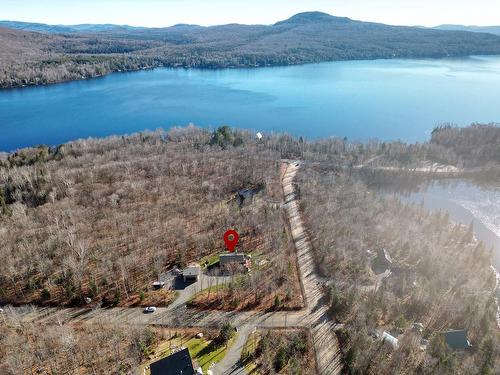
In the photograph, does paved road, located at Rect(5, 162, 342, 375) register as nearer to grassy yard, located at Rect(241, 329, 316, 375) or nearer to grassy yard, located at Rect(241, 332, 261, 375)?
grassy yard, located at Rect(241, 332, 261, 375)

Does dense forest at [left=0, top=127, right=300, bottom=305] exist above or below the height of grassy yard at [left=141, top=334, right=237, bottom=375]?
above

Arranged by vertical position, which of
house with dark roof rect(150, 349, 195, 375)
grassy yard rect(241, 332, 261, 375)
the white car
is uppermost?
house with dark roof rect(150, 349, 195, 375)

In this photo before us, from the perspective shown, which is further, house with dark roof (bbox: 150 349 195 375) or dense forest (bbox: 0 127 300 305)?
dense forest (bbox: 0 127 300 305)

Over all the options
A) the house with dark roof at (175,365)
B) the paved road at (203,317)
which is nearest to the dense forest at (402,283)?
the paved road at (203,317)

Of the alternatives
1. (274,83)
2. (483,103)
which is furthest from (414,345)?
(274,83)

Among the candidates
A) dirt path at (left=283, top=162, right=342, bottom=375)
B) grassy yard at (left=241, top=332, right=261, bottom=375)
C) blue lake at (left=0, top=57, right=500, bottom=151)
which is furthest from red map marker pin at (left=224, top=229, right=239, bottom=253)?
blue lake at (left=0, top=57, right=500, bottom=151)
